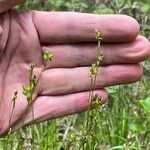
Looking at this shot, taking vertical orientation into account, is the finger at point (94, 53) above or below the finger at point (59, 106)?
above

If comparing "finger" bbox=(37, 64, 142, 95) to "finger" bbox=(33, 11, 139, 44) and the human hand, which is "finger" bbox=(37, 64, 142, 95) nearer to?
the human hand

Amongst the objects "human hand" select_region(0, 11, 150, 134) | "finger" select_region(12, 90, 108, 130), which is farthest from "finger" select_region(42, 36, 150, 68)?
"finger" select_region(12, 90, 108, 130)


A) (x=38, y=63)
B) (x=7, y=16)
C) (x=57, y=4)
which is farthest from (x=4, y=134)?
(x=57, y=4)

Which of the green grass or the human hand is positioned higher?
the human hand

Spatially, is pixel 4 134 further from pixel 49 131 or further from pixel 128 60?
pixel 128 60

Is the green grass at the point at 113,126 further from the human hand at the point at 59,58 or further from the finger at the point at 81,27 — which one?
the finger at the point at 81,27

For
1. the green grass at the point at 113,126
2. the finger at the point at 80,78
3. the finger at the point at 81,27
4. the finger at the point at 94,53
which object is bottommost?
the green grass at the point at 113,126

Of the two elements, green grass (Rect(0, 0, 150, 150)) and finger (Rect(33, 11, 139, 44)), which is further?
green grass (Rect(0, 0, 150, 150))

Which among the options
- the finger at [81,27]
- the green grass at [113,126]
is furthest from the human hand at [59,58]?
the green grass at [113,126]
